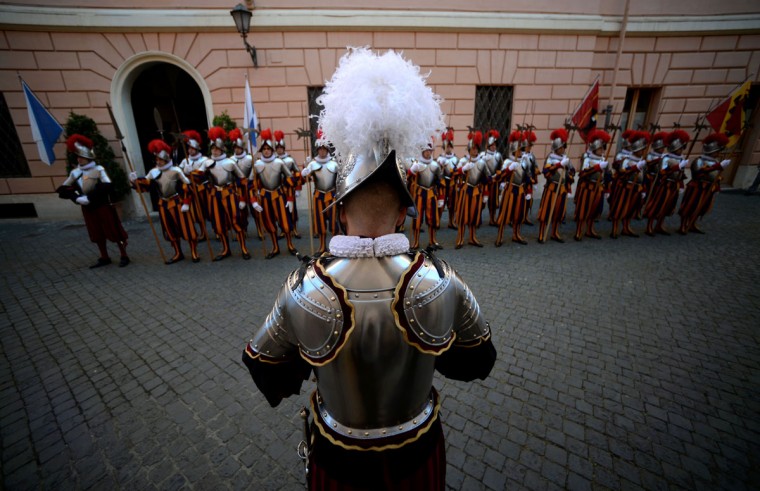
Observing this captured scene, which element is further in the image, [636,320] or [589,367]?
[636,320]

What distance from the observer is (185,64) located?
9133 millimetres

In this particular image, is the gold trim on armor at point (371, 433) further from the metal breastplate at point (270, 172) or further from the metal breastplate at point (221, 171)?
the metal breastplate at point (221, 171)

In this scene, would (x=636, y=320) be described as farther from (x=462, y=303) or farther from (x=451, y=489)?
(x=462, y=303)

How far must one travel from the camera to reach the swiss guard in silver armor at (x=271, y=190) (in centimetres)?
680

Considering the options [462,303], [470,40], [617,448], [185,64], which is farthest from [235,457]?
[470,40]

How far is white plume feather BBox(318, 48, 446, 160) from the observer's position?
1.21 meters

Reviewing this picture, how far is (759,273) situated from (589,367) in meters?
5.09

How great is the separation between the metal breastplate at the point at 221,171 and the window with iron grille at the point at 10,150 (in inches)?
295

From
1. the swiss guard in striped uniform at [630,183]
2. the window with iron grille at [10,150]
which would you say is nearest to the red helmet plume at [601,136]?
the swiss guard in striped uniform at [630,183]

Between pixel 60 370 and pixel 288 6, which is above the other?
pixel 288 6

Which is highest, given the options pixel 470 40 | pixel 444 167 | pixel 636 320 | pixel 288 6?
pixel 288 6

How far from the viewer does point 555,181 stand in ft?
24.3

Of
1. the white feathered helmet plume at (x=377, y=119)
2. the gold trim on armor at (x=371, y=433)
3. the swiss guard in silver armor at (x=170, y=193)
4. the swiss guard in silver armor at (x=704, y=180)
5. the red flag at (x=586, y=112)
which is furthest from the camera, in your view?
the red flag at (x=586, y=112)

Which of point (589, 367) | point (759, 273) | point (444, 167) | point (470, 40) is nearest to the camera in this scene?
point (589, 367)
